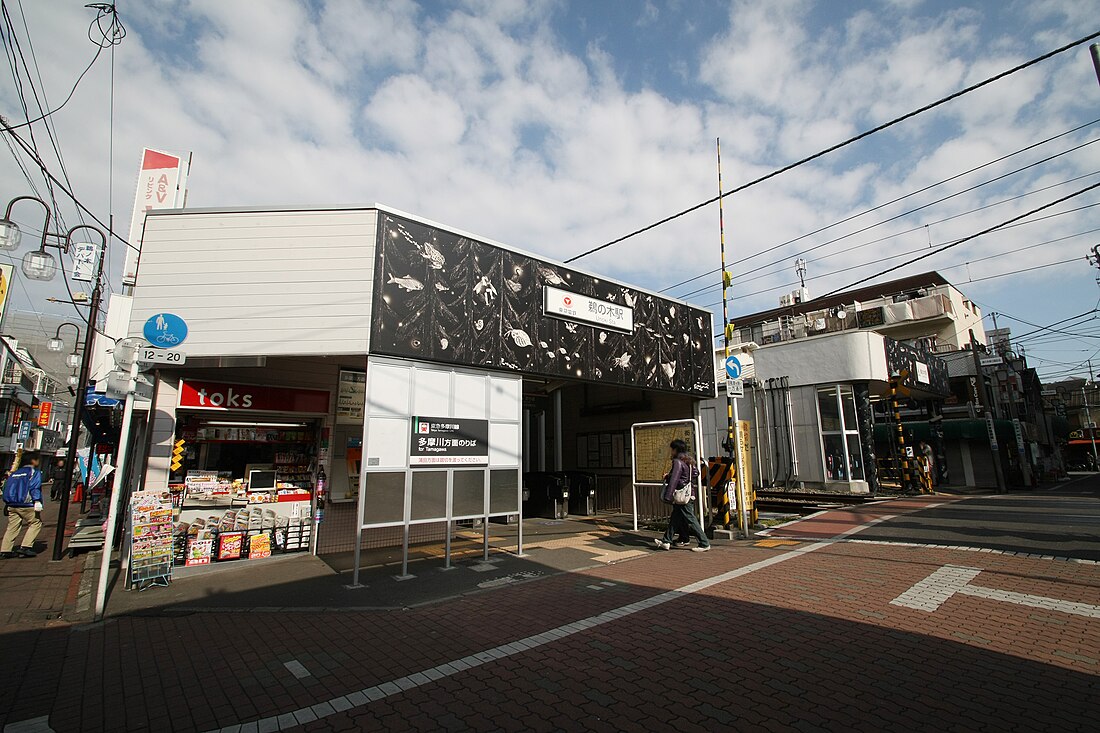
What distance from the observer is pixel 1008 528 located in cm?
1007

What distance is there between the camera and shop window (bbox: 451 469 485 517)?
8305 mm

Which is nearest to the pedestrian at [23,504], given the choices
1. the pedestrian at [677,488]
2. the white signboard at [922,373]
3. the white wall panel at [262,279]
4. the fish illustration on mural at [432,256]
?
the white wall panel at [262,279]

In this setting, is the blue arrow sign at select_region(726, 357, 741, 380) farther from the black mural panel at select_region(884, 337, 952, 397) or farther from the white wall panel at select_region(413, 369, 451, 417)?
the black mural panel at select_region(884, 337, 952, 397)

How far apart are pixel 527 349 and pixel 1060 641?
25.2 ft

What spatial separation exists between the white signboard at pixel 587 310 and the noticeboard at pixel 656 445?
2.36 m

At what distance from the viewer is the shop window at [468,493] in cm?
830

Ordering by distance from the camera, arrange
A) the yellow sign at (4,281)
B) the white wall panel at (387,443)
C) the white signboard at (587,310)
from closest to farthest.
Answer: the white wall panel at (387,443) < the white signboard at (587,310) < the yellow sign at (4,281)

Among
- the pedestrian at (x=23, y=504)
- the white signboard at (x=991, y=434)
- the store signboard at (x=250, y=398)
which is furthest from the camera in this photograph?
the white signboard at (x=991, y=434)

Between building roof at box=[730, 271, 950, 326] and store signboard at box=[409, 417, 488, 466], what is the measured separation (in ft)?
108

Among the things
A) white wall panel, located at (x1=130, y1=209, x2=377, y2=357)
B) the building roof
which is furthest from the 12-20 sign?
the building roof

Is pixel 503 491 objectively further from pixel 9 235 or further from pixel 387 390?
pixel 9 235

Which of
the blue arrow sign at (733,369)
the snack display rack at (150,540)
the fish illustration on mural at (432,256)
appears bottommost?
the snack display rack at (150,540)

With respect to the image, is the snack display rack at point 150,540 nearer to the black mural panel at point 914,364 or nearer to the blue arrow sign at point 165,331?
the blue arrow sign at point 165,331

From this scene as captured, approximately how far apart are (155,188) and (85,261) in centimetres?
407
